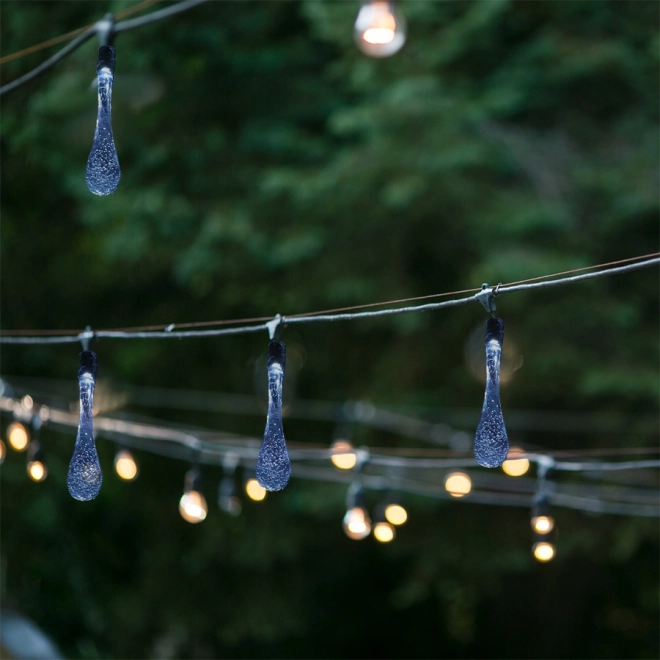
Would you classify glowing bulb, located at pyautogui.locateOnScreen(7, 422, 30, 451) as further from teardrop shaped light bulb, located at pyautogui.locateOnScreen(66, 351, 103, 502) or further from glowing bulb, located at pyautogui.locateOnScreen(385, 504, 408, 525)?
teardrop shaped light bulb, located at pyautogui.locateOnScreen(66, 351, 103, 502)

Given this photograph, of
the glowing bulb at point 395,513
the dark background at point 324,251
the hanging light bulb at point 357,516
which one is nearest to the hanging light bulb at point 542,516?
the hanging light bulb at point 357,516

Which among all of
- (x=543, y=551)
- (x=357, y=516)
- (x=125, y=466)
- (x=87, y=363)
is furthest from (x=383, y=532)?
(x=87, y=363)

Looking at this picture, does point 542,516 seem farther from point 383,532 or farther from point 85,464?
point 85,464

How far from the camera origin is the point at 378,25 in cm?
201

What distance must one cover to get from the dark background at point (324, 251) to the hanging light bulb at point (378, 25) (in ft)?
12.9

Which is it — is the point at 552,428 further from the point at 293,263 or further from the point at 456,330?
the point at 293,263

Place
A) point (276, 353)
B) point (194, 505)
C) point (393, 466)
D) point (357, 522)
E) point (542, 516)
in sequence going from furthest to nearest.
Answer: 1. point (393, 466)
2. point (194, 505)
3. point (357, 522)
4. point (542, 516)
5. point (276, 353)

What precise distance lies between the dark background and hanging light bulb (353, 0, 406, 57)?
393 centimetres

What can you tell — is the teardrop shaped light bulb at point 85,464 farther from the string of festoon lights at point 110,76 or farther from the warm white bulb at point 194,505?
the warm white bulb at point 194,505

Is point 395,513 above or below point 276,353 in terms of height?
above

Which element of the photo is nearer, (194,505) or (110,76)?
(110,76)

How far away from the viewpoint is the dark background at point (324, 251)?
6.30m

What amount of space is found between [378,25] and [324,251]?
4.75 metres

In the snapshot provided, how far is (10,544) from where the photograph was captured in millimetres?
8000
